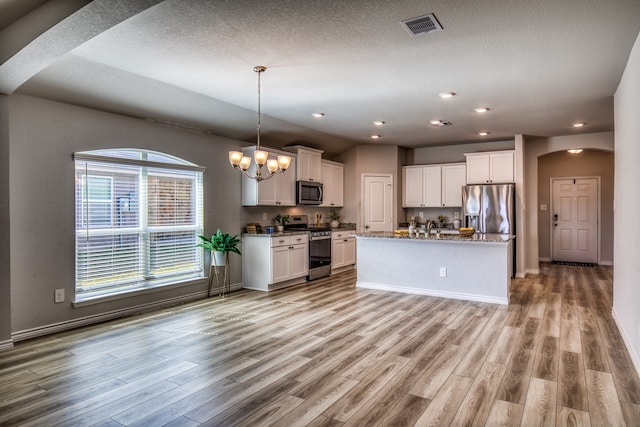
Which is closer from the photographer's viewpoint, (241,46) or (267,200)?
(241,46)

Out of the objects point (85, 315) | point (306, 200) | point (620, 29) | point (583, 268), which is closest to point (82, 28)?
point (85, 315)

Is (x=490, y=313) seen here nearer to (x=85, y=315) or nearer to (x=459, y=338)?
(x=459, y=338)

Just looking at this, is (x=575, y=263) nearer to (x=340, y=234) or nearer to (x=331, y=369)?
(x=340, y=234)

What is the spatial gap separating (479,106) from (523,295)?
2.65 metres

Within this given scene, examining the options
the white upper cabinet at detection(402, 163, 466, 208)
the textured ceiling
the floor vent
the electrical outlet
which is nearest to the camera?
the textured ceiling

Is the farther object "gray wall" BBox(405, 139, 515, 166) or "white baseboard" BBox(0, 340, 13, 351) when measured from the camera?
"gray wall" BBox(405, 139, 515, 166)

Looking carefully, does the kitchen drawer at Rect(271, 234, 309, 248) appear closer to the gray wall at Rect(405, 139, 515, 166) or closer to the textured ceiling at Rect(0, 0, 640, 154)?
the textured ceiling at Rect(0, 0, 640, 154)

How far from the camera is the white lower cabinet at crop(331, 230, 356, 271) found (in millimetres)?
7379

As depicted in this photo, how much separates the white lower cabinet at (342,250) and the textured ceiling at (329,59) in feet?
8.52

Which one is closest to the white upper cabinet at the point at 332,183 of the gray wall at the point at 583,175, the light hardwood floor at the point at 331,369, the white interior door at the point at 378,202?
the white interior door at the point at 378,202

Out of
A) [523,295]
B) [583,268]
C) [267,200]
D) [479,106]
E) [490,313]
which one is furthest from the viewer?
[583,268]

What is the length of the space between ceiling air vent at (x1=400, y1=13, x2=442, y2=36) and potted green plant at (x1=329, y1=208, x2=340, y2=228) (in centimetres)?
544

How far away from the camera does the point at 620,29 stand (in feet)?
9.32

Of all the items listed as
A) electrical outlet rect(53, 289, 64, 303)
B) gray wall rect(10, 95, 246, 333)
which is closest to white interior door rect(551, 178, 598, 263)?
gray wall rect(10, 95, 246, 333)
